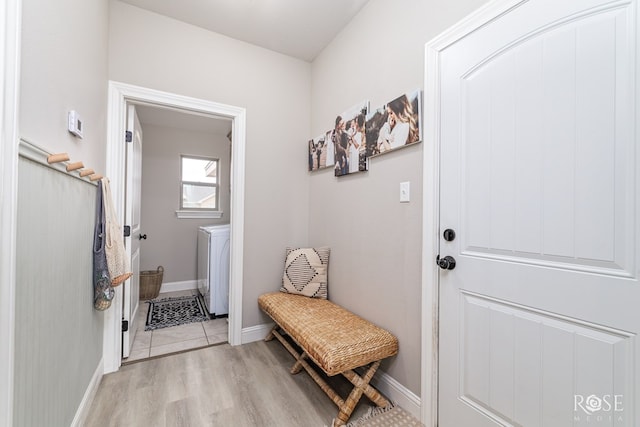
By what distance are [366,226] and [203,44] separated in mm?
1993

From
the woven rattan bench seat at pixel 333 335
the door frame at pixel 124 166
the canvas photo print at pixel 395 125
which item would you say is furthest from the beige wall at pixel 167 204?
the canvas photo print at pixel 395 125

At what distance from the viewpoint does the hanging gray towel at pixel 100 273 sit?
1586 millimetres

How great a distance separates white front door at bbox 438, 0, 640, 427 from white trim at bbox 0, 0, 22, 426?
1.59 meters

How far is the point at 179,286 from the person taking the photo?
4039 mm

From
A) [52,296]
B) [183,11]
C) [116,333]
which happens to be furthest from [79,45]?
[116,333]

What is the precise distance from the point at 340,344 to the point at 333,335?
0.35 feet

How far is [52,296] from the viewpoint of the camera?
1.05 m

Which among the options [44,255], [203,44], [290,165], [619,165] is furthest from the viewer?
[290,165]

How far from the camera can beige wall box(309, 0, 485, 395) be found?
60.5 inches

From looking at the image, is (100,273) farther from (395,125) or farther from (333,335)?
(395,125)

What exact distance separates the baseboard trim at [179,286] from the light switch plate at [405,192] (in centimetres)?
362

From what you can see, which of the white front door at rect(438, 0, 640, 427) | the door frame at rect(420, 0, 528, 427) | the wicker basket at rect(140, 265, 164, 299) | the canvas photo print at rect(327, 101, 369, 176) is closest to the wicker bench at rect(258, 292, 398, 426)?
the door frame at rect(420, 0, 528, 427)

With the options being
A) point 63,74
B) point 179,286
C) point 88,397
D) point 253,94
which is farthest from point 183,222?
point 63,74

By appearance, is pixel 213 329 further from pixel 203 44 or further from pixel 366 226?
pixel 203 44
